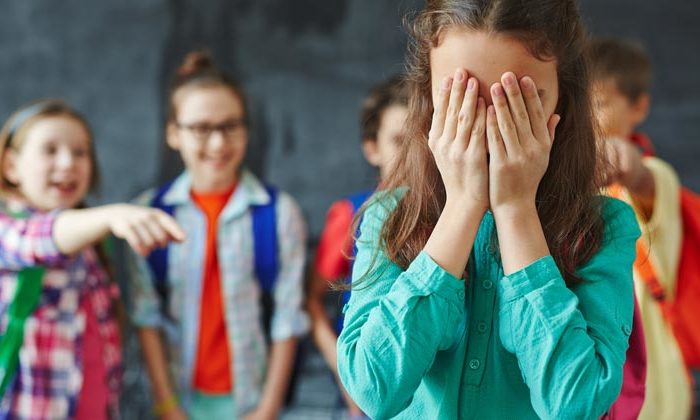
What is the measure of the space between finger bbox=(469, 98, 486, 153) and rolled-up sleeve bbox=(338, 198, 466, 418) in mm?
143

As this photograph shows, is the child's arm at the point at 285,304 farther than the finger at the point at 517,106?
Yes

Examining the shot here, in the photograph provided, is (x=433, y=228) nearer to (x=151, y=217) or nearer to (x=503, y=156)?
(x=503, y=156)

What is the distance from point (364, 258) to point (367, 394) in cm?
19

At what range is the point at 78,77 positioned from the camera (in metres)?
2.69

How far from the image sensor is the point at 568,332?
95 centimetres

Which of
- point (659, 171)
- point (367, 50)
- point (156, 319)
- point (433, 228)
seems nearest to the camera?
point (433, 228)

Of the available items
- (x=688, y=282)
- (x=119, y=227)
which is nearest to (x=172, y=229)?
(x=119, y=227)

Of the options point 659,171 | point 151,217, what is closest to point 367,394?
point 151,217

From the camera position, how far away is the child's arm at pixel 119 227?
1.42 meters

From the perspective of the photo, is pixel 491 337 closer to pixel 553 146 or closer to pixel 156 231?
pixel 553 146

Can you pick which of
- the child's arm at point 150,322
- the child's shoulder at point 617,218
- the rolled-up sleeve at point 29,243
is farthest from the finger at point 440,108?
the child's arm at point 150,322

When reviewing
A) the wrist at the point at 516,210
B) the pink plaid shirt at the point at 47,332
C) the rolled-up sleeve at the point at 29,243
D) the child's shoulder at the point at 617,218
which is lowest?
the pink plaid shirt at the point at 47,332

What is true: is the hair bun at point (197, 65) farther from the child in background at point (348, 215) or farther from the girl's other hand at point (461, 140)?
the girl's other hand at point (461, 140)

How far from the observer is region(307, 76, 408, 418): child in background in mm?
2102
